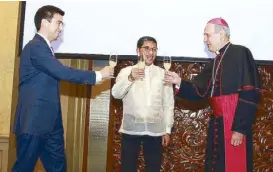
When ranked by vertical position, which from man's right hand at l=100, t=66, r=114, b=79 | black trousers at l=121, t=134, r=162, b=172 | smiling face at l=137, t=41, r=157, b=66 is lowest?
black trousers at l=121, t=134, r=162, b=172

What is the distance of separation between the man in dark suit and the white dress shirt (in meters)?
0.35

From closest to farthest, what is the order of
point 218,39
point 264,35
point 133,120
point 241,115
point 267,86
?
point 241,115, point 218,39, point 133,120, point 264,35, point 267,86

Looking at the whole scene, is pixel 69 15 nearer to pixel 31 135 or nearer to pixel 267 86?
pixel 31 135

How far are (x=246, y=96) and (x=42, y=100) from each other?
1.29 m

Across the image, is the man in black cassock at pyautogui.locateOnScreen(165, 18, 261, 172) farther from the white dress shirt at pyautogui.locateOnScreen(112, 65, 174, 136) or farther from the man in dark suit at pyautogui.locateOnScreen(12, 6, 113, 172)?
the man in dark suit at pyautogui.locateOnScreen(12, 6, 113, 172)

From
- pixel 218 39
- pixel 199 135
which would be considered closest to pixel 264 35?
pixel 218 39

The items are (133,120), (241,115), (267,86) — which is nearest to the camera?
(241,115)

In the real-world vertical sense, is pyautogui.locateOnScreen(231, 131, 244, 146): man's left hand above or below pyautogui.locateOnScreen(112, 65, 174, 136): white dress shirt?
below

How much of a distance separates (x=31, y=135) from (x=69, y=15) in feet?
4.51

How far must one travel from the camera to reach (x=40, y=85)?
2.58 m

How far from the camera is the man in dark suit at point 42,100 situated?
2.54m

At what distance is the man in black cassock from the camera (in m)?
2.47

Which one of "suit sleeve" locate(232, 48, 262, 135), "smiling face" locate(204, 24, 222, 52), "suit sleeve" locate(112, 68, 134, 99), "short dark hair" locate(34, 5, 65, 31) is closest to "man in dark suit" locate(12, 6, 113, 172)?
"short dark hair" locate(34, 5, 65, 31)

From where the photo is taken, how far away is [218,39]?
2.69m
